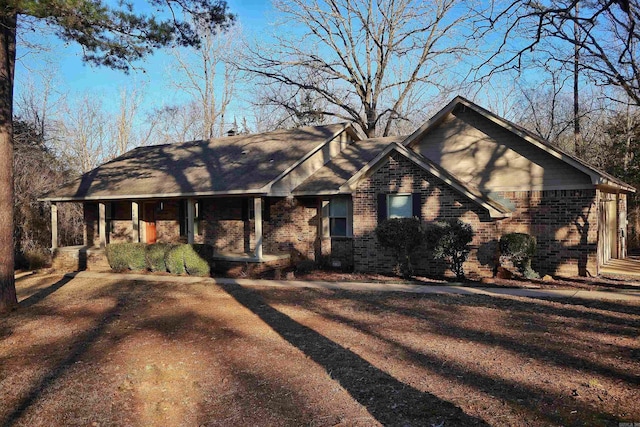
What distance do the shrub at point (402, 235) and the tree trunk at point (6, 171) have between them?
29.4 feet

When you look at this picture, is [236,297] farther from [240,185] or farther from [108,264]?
[108,264]

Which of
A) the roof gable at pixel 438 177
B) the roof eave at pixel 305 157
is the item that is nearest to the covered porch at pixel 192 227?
the roof eave at pixel 305 157

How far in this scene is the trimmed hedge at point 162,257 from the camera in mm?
14672

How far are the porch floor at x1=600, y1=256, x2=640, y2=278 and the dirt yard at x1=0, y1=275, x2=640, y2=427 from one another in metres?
4.90

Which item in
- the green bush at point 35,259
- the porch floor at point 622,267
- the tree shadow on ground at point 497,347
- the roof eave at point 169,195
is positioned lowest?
the tree shadow on ground at point 497,347

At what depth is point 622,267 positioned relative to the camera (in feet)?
48.1

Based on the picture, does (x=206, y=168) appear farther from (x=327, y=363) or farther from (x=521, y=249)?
(x=327, y=363)

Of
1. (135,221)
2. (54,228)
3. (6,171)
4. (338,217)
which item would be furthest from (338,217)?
(54,228)

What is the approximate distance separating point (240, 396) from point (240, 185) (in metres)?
10.3

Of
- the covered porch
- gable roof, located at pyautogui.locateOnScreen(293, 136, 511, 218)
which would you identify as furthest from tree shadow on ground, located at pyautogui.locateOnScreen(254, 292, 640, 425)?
the covered porch

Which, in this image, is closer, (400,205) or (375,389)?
(375,389)

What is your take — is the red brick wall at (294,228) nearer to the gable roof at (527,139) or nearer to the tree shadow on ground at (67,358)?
the gable roof at (527,139)

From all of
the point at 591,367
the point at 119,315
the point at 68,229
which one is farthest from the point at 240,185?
the point at 68,229

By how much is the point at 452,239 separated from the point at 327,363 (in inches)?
277
